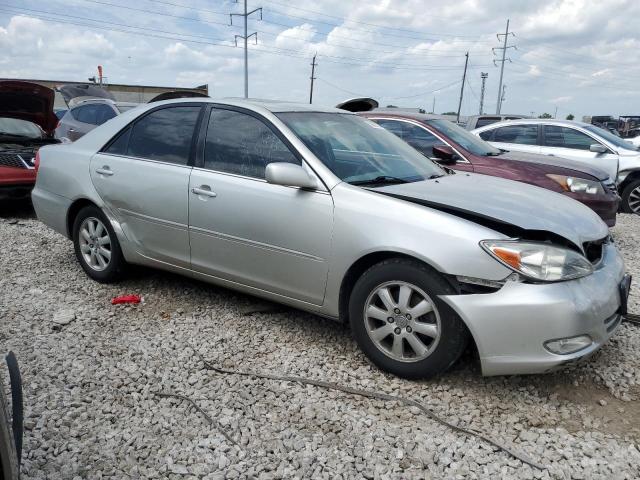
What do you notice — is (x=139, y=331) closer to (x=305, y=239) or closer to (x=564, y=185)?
(x=305, y=239)

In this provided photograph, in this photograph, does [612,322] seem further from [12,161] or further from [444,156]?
[12,161]

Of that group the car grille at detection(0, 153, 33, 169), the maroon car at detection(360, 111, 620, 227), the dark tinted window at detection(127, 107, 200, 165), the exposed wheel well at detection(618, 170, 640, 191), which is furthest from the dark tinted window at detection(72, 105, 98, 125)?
the exposed wheel well at detection(618, 170, 640, 191)

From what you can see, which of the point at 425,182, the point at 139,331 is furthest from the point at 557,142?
the point at 139,331

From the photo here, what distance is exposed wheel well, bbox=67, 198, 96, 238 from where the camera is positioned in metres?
4.43

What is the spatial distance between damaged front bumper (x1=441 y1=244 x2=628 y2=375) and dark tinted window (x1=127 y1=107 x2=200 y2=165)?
7.32 ft

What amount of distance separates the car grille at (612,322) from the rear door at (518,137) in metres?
6.22

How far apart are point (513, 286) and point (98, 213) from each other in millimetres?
3274

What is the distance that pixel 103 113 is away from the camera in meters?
9.64

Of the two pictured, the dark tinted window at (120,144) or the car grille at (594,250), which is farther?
the dark tinted window at (120,144)

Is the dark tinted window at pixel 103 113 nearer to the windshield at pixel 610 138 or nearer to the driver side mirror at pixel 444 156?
the driver side mirror at pixel 444 156

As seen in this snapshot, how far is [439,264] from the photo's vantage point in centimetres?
271

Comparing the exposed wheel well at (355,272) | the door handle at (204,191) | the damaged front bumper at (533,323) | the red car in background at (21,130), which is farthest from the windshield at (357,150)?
the red car in background at (21,130)

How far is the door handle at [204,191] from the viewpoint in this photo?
11.7 feet

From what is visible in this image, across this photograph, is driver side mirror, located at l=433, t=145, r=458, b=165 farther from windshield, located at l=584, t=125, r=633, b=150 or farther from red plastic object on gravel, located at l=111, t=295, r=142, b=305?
windshield, located at l=584, t=125, r=633, b=150
